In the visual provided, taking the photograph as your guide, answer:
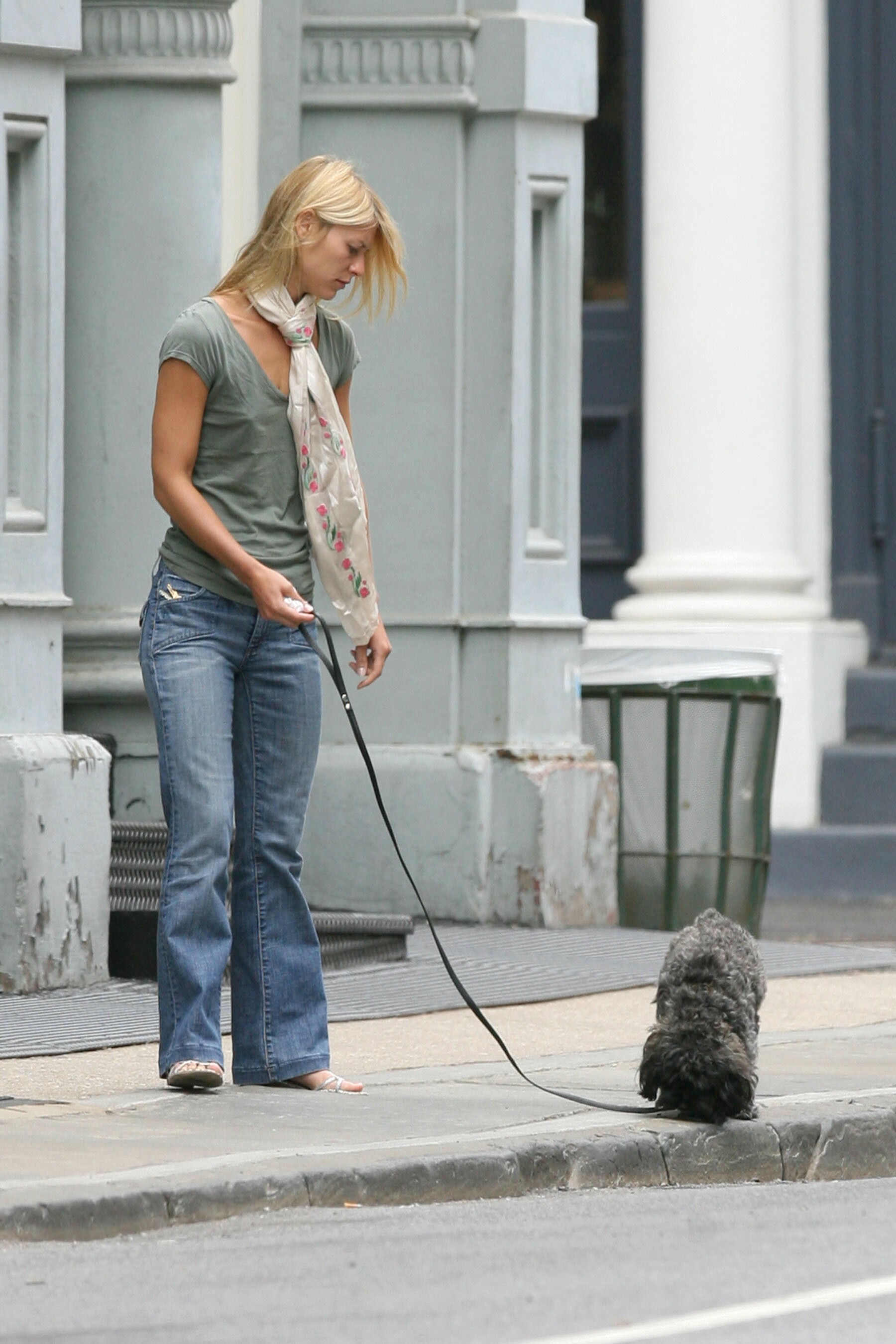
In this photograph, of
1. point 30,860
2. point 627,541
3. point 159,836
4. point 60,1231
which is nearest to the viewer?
point 60,1231

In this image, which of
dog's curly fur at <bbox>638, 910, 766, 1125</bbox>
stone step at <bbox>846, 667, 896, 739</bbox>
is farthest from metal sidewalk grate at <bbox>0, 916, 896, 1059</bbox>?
stone step at <bbox>846, 667, 896, 739</bbox>

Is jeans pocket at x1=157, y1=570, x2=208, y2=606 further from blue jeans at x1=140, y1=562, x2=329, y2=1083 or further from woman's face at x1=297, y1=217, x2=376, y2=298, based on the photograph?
woman's face at x1=297, y1=217, x2=376, y2=298

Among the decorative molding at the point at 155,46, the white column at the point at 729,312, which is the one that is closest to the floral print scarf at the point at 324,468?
the decorative molding at the point at 155,46

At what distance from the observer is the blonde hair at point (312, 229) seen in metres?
6.23

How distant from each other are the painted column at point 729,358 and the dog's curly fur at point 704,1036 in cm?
730

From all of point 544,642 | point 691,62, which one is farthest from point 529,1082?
point 691,62

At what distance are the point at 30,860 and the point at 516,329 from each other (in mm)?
3243

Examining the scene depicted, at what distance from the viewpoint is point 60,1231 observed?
195 inches

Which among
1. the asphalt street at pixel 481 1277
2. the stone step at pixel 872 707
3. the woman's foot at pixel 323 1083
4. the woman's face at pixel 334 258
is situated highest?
the woman's face at pixel 334 258

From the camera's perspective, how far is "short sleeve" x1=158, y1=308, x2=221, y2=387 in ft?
20.2

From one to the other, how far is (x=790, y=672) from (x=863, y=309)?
6.75 ft

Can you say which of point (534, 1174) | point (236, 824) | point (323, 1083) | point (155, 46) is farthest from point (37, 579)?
point (534, 1174)

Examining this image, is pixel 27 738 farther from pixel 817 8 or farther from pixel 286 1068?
pixel 817 8

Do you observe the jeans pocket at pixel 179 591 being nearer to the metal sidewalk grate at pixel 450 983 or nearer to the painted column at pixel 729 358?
the metal sidewalk grate at pixel 450 983
